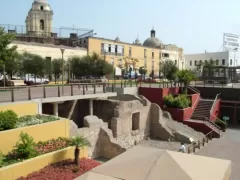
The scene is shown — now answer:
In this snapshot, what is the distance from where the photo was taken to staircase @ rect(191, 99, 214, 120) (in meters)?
30.3

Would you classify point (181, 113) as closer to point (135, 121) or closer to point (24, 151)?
point (135, 121)

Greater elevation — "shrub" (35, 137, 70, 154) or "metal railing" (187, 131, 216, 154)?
"shrub" (35, 137, 70, 154)

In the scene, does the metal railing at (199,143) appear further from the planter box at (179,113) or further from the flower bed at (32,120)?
the flower bed at (32,120)

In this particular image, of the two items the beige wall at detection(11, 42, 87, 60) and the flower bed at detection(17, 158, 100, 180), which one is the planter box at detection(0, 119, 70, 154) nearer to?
the flower bed at detection(17, 158, 100, 180)

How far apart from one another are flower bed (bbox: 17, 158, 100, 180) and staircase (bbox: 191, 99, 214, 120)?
66.5 feet

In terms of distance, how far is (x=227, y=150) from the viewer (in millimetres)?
22328

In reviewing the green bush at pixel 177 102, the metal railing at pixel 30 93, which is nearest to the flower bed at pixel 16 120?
the metal railing at pixel 30 93

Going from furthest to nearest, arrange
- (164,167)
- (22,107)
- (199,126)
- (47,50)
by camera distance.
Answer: (47,50)
(199,126)
(22,107)
(164,167)

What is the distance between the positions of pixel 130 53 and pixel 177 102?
3123 cm

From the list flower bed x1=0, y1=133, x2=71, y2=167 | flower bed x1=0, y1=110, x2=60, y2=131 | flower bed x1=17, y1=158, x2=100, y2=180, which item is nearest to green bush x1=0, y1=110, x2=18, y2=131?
flower bed x1=0, y1=110, x2=60, y2=131

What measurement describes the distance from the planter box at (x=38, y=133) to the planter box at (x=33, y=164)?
1.60 metres

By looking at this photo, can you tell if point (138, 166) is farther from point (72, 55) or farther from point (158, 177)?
point (72, 55)

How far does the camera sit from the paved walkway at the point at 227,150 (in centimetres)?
1898

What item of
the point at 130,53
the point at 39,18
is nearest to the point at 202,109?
the point at 130,53
